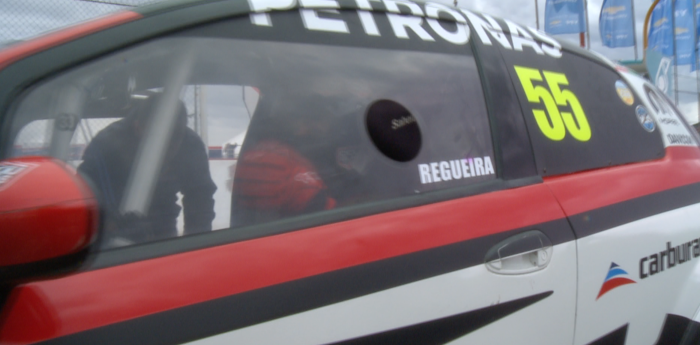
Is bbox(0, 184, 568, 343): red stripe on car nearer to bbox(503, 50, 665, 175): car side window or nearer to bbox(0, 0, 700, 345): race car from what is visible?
bbox(0, 0, 700, 345): race car

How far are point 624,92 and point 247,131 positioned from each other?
180 cm

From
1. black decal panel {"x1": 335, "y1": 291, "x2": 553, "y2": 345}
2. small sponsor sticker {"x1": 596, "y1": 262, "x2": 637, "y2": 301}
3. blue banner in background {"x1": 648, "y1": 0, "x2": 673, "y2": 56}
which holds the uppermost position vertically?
blue banner in background {"x1": 648, "y1": 0, "x2": 673, "y2": 56}

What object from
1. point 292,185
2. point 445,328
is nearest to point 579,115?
point 445,328

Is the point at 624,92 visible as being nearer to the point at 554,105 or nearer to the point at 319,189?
the point at 554,105

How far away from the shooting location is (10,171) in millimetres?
904

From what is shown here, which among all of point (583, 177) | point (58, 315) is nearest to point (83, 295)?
point (58, 315)

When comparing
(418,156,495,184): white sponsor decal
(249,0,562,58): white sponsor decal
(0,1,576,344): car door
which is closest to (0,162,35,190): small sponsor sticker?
(0,1,576,344): car door

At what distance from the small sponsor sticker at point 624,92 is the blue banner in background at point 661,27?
16.2m

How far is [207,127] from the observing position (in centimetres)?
133

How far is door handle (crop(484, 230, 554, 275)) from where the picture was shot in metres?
1.56

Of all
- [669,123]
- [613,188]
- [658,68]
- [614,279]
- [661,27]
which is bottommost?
[614,279]

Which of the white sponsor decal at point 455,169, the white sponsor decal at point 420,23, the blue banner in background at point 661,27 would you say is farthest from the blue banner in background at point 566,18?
the white sponsor decal at point 455,169

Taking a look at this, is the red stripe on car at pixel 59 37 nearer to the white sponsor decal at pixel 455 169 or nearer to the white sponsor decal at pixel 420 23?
the white sponsor decal at pixel 420 23

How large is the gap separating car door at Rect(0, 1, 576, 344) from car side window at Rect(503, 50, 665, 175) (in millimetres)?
110
